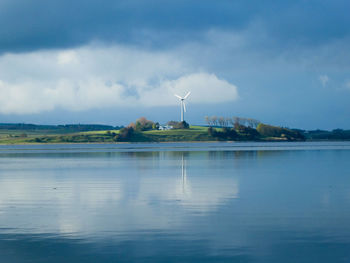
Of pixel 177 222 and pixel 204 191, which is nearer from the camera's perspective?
pixel 177 222

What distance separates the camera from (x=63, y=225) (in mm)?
19172

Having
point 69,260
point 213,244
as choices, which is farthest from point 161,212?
point 69,260

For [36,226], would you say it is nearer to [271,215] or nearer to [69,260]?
[69,260]

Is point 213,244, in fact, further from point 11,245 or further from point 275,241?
point 11,245

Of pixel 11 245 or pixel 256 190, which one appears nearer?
pixel 11 245

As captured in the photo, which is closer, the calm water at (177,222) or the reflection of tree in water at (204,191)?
the calm water at (177,222)

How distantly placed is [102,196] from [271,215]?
1089 cm

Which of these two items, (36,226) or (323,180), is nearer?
(36,226)

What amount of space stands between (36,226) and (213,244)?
24.4 ft

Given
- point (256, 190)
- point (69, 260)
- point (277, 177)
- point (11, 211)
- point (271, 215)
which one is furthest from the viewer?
point (277, 177)

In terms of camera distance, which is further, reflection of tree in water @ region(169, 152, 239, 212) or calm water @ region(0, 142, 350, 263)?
reflection of tree in water @ region(169, 152, 239, 212)

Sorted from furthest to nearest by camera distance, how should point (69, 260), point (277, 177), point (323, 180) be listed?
1. point (277, 177)
2. point (323, 180)
3. point (69, 260)

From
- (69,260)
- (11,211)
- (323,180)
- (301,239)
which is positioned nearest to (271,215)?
(301,239)

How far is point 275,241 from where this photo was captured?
16031mm
